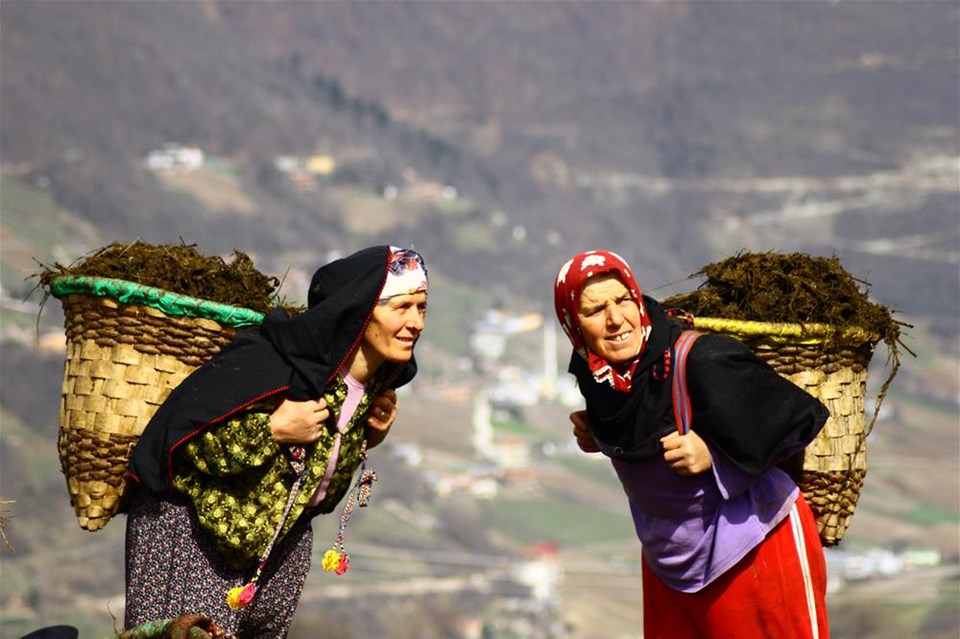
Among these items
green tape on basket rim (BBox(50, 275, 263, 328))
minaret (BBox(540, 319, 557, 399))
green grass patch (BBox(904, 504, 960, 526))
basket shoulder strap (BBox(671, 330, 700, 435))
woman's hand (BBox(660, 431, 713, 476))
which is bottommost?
woman's hand (BBox(660, 431, 713, 476))

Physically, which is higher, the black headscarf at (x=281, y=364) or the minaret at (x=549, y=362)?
the minaret at (x=549, y=362)

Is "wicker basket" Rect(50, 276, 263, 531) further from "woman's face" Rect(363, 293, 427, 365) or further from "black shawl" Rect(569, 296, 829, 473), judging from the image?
"black shawl" Rect(569, 296, 829, 473)

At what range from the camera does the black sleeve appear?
10.8 feet

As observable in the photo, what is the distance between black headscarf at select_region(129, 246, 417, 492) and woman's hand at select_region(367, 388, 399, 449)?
0.23 meters

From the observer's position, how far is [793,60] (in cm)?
12244

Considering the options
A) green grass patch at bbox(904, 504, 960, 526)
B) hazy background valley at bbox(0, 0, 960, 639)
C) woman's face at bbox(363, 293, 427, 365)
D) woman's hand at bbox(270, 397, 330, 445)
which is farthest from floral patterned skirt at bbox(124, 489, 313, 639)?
green grass patch at bbox(904, 504, 960, 526)

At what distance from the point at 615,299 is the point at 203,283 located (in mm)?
1088

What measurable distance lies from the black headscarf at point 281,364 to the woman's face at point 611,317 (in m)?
0.50

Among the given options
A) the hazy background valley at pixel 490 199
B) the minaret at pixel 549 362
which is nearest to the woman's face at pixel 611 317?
the hazy background valley at pixel 490 199

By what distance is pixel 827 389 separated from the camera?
3.61 metres

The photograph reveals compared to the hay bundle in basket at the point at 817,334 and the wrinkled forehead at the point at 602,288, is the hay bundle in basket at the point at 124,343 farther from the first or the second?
the hay bundle in basket at the point at 817,334

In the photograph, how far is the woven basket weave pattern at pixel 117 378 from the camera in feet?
11.7

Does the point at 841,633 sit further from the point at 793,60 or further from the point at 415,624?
the point at 793,60

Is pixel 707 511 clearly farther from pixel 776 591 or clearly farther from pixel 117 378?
pixel 117 378
